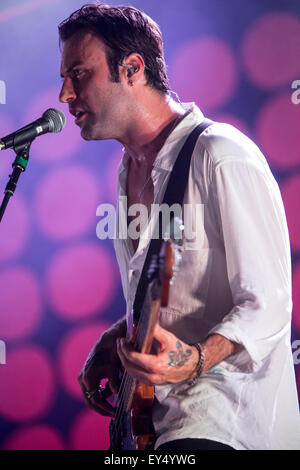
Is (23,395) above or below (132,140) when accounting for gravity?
below

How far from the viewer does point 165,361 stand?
1235 mm

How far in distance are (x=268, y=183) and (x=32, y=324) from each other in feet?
6.69

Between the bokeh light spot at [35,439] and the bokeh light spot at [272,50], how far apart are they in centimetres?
236

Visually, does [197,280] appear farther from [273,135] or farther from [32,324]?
[32,324]

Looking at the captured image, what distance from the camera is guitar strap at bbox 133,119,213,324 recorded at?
1666mm

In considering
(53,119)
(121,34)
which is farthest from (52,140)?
(53,119)

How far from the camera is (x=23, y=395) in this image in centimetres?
313

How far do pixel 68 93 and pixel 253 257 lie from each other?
109 cm

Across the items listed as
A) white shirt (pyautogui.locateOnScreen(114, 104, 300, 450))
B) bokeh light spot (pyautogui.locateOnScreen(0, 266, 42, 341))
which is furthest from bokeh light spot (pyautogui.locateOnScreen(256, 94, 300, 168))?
bokeh light spot (pyautogui.locateOnScreen(0, 266, 42, 341))

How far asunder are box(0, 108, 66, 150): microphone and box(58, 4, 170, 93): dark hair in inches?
13.2

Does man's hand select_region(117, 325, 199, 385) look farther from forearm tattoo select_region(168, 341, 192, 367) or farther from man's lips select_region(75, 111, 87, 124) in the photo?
man's lips select_region(75, 111, 87, 124)

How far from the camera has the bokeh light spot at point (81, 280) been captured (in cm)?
305

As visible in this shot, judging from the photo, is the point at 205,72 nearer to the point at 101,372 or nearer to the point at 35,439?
the point at 101,372

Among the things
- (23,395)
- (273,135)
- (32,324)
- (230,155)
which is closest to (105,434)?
(23,395)
